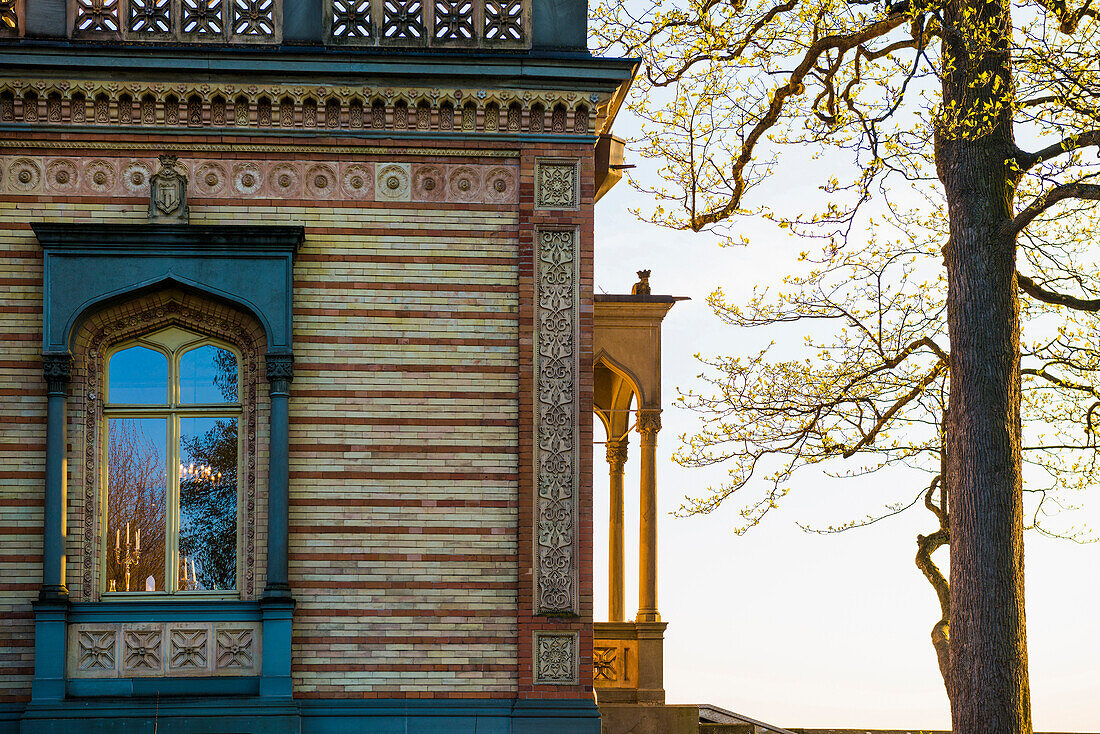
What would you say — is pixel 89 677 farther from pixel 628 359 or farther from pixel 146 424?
pixel 628 359

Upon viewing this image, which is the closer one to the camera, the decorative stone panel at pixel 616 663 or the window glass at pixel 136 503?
the window glass at pixel 136 503

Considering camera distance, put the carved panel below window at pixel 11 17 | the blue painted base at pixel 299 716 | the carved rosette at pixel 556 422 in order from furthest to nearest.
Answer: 1. the carved panel below window at pixel 11 17
2. the carved rosette at pixel 556 422
3. the blue painted base at pixel 299 716

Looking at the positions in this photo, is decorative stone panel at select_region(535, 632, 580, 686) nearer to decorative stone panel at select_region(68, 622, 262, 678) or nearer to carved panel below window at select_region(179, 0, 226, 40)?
decorative stone panel at select_region(68, 622, 262, 678)

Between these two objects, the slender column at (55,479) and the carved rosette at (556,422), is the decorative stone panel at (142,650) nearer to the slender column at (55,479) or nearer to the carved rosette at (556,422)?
the slender column at (55,479)

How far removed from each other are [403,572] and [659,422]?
5.57m

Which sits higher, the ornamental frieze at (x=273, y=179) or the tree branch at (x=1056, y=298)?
the ornamental frieze at (x=273, y=179)

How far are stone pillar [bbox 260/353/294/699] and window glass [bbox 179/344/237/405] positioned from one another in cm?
65

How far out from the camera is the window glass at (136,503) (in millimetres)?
12922

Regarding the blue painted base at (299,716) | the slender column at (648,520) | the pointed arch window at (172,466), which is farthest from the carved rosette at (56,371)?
the slender column at (648,520)

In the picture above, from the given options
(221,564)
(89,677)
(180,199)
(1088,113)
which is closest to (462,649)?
(221,564)

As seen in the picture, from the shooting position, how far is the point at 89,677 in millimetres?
12398

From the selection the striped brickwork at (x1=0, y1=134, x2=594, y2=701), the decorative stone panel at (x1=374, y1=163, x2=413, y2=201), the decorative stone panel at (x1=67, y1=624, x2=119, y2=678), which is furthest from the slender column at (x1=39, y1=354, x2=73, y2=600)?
the decorative stone panel at (x1=374, y1=163, x2=413, y2=201)

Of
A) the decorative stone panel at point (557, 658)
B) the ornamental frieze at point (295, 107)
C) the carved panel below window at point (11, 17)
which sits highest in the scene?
the carved panel below window at point (11, 17)

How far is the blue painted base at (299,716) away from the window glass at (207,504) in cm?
131
